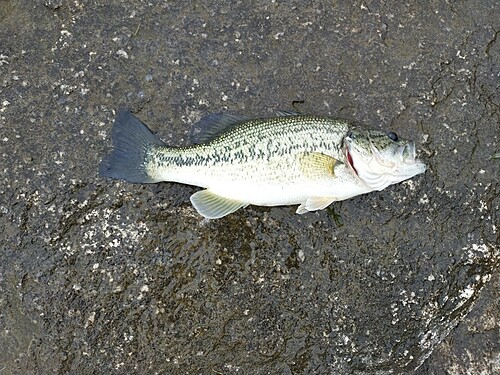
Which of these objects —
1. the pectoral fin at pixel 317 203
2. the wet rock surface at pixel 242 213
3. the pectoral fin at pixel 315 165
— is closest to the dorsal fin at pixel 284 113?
the wet rock surface at pixel 242 213

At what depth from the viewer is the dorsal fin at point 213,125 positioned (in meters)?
3.64

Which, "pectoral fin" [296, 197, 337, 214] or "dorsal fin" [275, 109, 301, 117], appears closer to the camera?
"pectoral fin" [296, 197, 337, 214]

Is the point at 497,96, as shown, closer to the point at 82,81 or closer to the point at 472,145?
the point at 472,145

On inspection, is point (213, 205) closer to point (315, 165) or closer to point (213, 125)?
point (213, 125)

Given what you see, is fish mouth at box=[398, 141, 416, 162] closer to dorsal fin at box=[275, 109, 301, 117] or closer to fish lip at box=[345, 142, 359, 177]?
fish lip at box=[345, 142, 359, 177]

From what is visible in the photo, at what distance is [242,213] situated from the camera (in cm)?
377

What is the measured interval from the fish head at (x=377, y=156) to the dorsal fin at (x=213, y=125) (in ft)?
2.31

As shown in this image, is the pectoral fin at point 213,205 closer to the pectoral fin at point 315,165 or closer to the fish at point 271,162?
the fish at point 271,162

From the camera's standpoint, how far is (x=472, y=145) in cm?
401

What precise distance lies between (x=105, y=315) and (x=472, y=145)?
2.72 metres

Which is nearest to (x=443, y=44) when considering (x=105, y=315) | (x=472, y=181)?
(x=472, y=181)

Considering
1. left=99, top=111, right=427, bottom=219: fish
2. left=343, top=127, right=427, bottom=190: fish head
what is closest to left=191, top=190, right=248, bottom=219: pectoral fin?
left=99, top=111, right=427, bottom=219: fish

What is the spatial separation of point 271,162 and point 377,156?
64 centimetres

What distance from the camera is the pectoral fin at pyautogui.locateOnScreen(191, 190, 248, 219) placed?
3.57 meters
